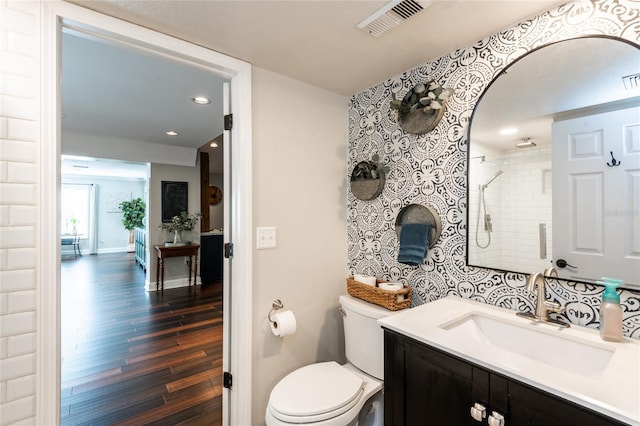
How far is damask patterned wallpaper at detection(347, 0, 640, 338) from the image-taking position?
42.1 inches

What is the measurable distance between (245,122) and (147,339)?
2.54m

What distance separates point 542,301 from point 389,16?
1.30 metres

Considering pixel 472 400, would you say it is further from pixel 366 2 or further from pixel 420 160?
pixel 366 2

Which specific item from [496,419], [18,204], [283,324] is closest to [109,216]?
[18,204]

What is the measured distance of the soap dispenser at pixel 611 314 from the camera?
3.07 feet

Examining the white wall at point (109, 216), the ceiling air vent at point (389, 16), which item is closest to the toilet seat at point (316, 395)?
the ceiling air vent at point (389, 16)

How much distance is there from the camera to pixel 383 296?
151 cm

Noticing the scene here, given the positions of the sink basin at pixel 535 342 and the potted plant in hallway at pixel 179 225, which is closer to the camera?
the sink basin at pixel 535 342

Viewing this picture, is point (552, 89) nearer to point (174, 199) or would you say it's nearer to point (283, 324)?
point (283, 324)

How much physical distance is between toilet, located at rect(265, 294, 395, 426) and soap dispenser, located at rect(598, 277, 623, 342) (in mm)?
798

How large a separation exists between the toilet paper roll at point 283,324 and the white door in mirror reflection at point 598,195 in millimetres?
1266

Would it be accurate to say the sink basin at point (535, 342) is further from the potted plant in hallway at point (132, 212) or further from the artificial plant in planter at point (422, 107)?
the potted plant in hallway at point (132, 212)

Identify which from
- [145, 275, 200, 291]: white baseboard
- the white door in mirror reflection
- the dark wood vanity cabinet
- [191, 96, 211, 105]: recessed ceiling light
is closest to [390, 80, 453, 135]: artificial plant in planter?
Answer: the white door in mirror reflection

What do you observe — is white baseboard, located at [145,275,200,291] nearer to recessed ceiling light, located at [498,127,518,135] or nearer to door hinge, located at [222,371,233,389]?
door hinge, located at [222,371,233,389]
